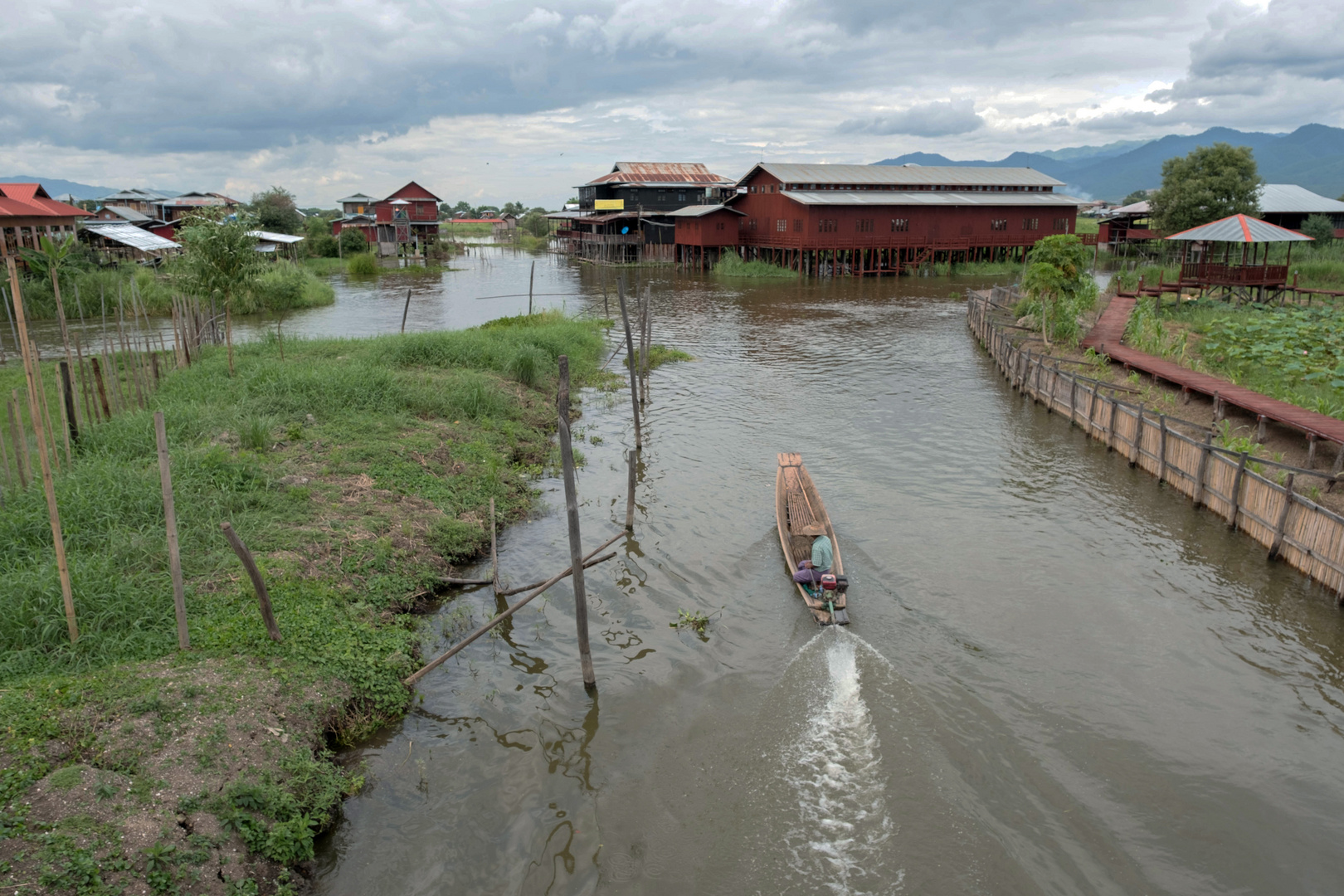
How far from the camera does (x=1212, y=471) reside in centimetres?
1326

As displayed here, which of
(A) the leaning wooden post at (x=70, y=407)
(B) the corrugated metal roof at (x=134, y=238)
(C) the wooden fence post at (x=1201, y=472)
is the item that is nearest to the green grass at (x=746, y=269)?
(B) the corrugated metal roof at (x=134, y=238)

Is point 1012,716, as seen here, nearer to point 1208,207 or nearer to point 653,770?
point 653,770

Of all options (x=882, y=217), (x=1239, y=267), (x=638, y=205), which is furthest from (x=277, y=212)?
(x=1239, y=267)

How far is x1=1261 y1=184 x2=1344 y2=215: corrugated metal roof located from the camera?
158 ft

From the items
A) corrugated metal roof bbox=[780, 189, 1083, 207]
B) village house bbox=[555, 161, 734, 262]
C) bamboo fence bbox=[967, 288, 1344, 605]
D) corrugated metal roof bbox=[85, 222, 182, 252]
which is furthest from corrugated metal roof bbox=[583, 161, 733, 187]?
bamboo fence bbox=[967, 288, 1344, 605]

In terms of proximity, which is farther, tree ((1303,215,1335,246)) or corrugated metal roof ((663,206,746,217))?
corrugated metal roof ((663,206,746,217))

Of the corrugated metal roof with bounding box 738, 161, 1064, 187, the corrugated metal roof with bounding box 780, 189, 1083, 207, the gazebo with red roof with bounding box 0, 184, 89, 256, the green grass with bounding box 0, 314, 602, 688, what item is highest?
the corrugated metal roof with bounding box 738, 161, 1064, 187

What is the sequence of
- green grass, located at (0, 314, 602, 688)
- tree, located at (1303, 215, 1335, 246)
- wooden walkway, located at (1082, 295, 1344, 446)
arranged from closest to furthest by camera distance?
1. green grass, located at (0, 314, 602, 688)
2. wooden walkway, located at (1082, 295, 1344, 446)
3. tree, located at (1303, 215, 1335, 246)

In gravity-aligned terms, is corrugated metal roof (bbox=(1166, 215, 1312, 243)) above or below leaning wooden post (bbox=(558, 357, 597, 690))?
above

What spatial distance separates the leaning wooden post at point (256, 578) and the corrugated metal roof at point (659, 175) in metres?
66.0

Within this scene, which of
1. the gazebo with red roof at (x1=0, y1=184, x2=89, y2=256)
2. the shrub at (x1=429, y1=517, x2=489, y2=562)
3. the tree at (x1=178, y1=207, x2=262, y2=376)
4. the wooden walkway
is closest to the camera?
the shrub at (x1=429, y1=517, x2=489, y2=562)

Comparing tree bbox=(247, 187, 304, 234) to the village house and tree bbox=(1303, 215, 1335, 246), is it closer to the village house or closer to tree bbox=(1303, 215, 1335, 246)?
the village house

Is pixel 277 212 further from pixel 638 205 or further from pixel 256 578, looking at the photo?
pixel 256 578

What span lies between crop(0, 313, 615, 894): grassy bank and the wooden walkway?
1347 centimetres
